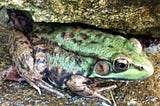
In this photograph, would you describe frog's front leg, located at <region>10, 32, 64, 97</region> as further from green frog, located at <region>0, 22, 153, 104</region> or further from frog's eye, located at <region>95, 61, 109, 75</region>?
frog's eye, located at <region>95, 61, 109, 75</region>

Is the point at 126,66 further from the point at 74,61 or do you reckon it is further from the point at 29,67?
the point at 29,67

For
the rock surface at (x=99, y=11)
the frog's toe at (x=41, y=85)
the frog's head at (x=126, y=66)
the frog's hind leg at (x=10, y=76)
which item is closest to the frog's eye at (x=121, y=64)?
the frog's head at (x=126, y=66)

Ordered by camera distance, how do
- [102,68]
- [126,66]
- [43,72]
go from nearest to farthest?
[126,66]
[102,68]
[43,72]

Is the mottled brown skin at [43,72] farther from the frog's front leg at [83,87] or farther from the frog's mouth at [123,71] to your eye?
the frog's mouth at [123,71]

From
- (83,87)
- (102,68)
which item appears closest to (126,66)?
(102,68)

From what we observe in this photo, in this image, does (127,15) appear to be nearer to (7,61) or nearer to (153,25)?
(153,25)
